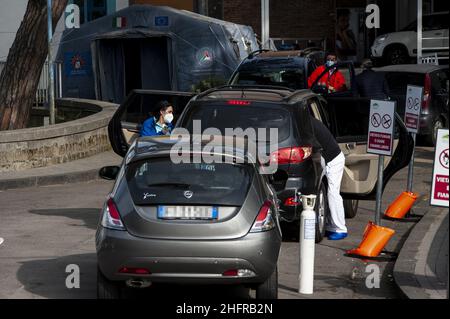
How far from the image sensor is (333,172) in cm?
1298

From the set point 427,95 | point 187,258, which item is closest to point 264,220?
point 187,258

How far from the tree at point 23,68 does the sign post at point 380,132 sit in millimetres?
9652

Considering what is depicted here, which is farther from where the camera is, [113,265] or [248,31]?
[248,31]

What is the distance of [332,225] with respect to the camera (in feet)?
43.5

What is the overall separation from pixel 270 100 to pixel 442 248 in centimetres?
263

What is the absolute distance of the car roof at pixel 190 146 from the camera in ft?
31.3

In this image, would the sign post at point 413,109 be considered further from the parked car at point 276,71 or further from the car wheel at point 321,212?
the parked car at point 276,71

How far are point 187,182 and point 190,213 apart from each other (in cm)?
32

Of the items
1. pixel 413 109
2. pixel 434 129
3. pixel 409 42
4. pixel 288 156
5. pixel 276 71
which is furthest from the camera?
pixel 409 42

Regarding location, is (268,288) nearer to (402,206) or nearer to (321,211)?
(321,211)

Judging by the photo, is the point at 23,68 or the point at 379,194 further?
the point at 23,68

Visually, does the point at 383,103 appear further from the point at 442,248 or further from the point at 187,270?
the point at 187,270

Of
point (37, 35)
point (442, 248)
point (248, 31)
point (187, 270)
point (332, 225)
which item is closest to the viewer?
point (187, 270)
